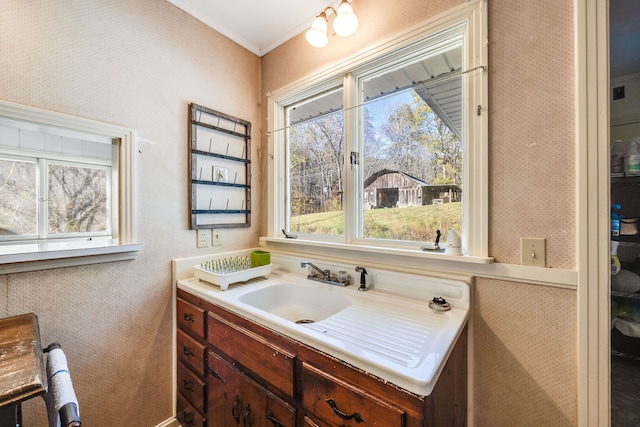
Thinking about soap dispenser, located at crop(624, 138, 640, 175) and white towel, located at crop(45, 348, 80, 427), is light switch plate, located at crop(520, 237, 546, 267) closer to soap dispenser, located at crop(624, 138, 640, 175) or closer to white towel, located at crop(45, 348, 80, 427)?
soap dispenser, located at crop(624, 138, 640, 175)

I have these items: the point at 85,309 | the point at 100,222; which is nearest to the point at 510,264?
the point at 85,309

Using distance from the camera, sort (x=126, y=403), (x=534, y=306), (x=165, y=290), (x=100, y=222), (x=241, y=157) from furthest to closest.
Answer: (x=100, y=222) < (x=241, y=157) < (x=165, y=290) < (x=126, y=403) < (x=534, y=306)

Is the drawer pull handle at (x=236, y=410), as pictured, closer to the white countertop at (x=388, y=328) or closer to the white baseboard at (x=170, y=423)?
the white countertop at (x=388, y=328)

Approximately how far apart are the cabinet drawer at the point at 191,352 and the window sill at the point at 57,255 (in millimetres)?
554

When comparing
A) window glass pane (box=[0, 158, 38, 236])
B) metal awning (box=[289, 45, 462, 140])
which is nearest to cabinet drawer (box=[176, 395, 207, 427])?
metal awning (box=[289, 45, 462, 140])

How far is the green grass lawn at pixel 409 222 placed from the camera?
4.00ft

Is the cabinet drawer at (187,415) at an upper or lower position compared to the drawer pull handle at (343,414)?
lower

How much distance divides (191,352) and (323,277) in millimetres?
844

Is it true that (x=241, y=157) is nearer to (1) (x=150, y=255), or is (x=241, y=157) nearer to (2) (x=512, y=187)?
(1) (x=150, y=255)

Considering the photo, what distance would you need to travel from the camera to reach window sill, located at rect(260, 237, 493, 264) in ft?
3.44

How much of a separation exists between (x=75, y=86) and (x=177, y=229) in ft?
2.74

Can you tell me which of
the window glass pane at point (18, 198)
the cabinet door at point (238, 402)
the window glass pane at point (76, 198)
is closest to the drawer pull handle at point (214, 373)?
the cabinet door at point (238, 402)

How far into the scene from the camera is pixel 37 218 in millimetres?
3008

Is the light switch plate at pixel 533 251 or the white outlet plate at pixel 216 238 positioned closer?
the light switch plate at pixel 533 251
